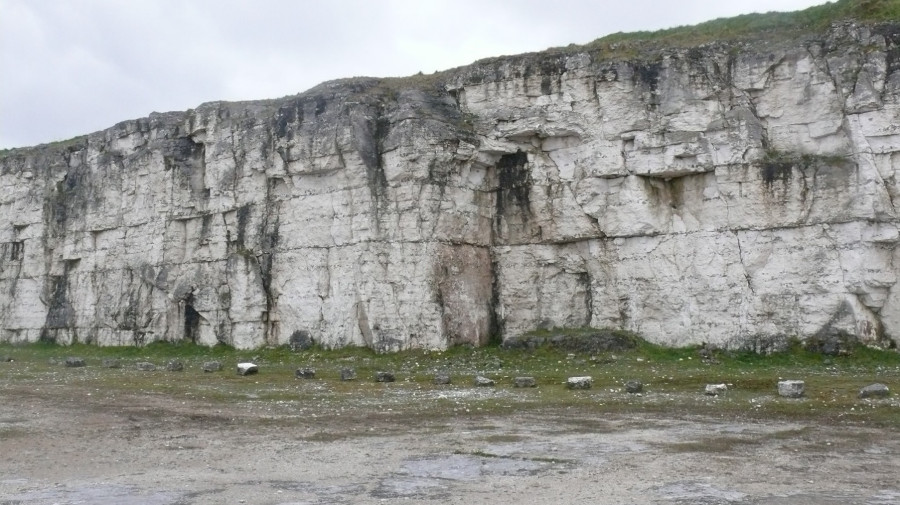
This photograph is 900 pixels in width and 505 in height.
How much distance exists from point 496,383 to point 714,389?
7176 millimetres

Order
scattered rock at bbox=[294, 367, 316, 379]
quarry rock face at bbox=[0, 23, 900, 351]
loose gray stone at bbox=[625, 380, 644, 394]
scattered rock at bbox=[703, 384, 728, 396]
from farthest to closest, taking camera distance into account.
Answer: quarry rock face at bbox=[0, 23, 900, 351], scattered rock at bbox=[294, 367, 316, 379], loose gray stone at bbox=[625, 380, 644, 394], scattered rock at bbox=[703, 384, 728, 396]

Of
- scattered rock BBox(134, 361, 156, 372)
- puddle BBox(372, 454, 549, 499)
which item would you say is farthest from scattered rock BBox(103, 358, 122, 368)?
puddle BBox(372, 454, 549, 499)

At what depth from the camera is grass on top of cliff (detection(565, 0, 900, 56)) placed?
34.2 m

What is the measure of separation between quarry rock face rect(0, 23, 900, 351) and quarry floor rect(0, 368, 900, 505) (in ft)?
49.4

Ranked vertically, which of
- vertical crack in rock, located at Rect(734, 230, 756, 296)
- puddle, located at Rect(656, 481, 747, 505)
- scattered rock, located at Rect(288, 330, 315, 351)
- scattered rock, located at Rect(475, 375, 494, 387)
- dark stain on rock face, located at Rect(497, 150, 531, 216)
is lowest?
puddle, located at Rect(656, 481, 747, 505)

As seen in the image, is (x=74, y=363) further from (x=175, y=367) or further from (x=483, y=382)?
(x=483, y=382)

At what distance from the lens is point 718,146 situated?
111 feet

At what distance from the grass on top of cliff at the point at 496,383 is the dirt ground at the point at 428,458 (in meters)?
1.09

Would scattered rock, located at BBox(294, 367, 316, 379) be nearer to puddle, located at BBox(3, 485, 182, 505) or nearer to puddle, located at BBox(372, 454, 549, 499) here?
puddle, located at BBox(372, 454, 549, 499)

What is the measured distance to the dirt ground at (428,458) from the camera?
462 inches

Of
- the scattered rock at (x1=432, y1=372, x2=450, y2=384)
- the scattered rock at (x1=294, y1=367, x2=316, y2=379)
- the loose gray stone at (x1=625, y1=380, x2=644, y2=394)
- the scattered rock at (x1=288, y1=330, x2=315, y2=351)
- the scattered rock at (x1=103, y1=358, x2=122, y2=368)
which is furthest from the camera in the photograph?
the scattered rock at (x1=288, y1=330, x2=315, y2=351)

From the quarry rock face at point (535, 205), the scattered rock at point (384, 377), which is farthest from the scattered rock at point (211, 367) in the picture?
the scattered rock at point (384, 377)

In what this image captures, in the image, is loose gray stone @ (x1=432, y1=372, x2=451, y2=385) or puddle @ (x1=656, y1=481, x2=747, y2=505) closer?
puddle @ (x1=656, y1=481, x2=747, y2=505)

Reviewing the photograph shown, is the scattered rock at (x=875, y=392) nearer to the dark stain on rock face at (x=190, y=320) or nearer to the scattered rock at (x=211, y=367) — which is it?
the scattered rock at (x=211, y=367)
